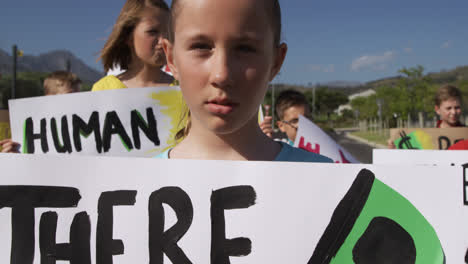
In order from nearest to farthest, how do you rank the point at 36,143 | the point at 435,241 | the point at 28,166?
the point at 435,241 → the point at 28,166 → the point at 36,143

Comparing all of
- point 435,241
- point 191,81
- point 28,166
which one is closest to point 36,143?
point 28,166

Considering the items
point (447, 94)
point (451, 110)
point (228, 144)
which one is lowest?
point (228, 144)

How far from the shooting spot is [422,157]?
1829 mm

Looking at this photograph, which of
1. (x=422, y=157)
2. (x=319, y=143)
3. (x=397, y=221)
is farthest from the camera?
(x=319, y=143)

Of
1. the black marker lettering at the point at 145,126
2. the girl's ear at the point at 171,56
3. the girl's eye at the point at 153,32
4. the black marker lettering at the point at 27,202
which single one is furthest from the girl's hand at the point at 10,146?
the girl's ear at the point at 171,56

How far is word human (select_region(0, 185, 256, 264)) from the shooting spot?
94cm

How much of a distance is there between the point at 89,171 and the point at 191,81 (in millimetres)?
358

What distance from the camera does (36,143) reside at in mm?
1990

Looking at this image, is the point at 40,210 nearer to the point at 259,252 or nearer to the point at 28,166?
the point at 28,166

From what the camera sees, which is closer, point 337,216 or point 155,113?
point 337,216

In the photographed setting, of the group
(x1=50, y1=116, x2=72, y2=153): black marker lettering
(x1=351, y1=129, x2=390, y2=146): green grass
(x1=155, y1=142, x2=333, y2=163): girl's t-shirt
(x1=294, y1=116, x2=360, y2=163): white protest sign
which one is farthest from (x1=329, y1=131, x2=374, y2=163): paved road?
(x1=155, y1=142, x2=333, y2=163): girl's t-shirt

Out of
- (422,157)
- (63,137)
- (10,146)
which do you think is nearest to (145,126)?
(63,137)

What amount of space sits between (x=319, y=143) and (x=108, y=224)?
1.90 metres

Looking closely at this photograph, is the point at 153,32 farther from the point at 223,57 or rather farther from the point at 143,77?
the point at 223,57
